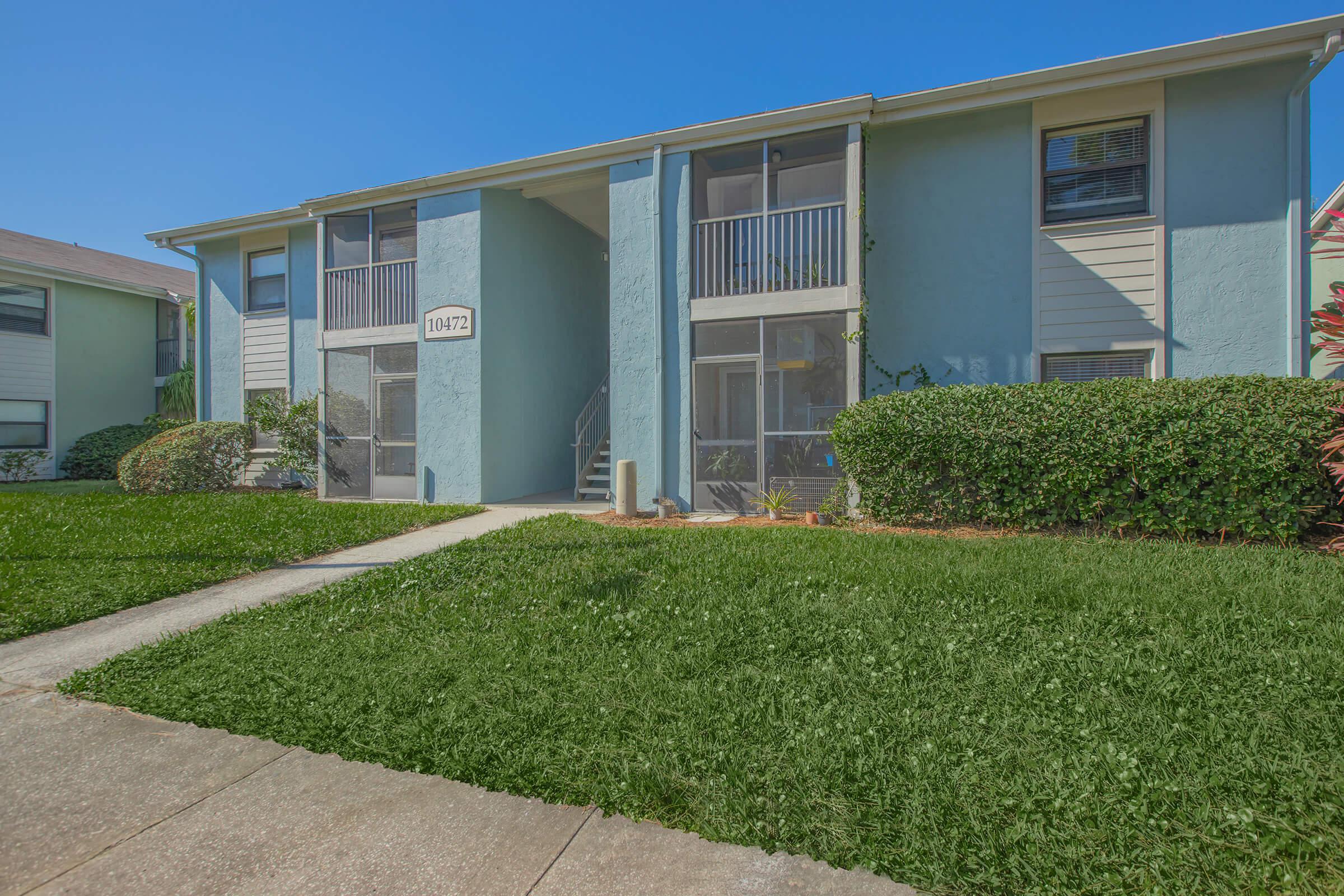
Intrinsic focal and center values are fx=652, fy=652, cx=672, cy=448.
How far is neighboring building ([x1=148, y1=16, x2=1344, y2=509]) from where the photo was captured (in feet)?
26.5

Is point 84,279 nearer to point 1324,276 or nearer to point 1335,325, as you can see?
point 1335,325

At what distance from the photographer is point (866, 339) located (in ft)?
29.4

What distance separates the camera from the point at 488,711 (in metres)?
3.07

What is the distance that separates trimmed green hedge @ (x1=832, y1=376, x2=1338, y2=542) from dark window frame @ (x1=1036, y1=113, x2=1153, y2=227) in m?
2.87

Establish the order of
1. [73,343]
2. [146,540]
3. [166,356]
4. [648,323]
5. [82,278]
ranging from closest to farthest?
1. [146,540]
2. [648,323]
3. [82,278]
4. [73,343]
5. [166,356]

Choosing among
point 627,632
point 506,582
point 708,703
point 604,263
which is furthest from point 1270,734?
point 604,263

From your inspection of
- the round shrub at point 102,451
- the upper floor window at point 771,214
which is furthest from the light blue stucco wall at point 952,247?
the round shrub at point 102,451

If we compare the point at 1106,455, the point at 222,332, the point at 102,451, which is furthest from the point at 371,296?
the point at 1106,455

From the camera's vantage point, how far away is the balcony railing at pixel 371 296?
11.6m

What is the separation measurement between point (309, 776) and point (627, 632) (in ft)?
6.07

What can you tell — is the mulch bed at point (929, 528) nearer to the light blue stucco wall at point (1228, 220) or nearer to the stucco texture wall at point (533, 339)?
the light blue stucco wall at point (1228, 220)

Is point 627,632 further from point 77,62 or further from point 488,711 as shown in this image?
point 77,62

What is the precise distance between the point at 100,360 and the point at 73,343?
71 centimetres

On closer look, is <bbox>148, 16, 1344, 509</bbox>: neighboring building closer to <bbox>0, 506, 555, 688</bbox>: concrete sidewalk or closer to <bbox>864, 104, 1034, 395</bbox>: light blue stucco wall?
<bbox>864, 104, 1034, 395</bbox>: light blue stucco wall
